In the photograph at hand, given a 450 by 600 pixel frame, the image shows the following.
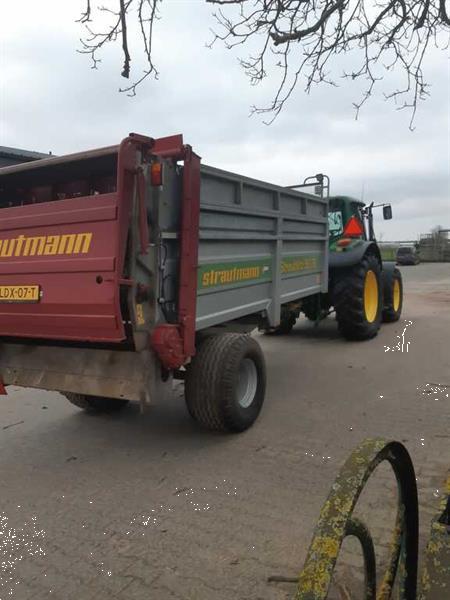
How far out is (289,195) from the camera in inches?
219

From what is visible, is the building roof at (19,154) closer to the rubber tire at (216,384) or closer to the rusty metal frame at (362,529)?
the rubber tire at (216,384)

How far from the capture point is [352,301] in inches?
304

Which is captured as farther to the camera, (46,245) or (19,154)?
(19,154)

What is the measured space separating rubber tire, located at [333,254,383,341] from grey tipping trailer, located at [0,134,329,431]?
3.33 meters

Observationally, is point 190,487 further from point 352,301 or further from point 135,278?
point 352,301

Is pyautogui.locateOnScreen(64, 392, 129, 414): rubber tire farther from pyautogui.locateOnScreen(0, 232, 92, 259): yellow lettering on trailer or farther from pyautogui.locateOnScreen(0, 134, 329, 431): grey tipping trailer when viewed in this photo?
pyautogui.locateOnScreen(0, 232, 92, 259): yellow lettering on trailer

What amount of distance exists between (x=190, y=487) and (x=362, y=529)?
1955mm

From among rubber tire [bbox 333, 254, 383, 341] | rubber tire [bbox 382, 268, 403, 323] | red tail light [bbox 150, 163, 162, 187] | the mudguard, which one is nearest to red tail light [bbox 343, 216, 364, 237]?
the mudguard

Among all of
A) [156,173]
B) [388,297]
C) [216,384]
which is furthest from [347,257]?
[156,173]

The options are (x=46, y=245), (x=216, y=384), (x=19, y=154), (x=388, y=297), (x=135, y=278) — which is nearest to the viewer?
(x=135, y=278)

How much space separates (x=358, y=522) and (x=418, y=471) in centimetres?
214

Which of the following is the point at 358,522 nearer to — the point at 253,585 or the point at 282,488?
the point at 253,585

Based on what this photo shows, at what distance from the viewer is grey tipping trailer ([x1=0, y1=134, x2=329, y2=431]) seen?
3.42 metres

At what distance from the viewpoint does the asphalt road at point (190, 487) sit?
8.48 ft
